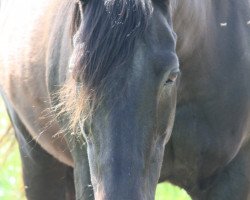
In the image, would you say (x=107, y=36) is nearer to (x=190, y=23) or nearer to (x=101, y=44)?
(x=101, y=44)

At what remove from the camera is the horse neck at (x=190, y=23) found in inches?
150

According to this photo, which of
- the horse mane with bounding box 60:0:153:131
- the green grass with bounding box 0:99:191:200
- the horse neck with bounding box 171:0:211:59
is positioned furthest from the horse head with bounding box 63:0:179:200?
the green grass with bounding box 0:99:191:200

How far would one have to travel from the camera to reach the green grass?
19.7ft

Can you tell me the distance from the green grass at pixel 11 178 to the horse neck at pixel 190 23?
1660 millimetres

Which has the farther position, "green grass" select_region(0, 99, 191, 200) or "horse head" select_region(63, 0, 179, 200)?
"green grass" select_region(0, 99, 191, 200)

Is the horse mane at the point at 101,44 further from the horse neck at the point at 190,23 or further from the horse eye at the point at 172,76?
the horse neck at the point at 190,23

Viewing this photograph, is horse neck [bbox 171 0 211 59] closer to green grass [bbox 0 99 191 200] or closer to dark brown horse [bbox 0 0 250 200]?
dark brown horse [bbox 0 0 250 200]

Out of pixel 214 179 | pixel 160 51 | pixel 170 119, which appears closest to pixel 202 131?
pixel 214 179

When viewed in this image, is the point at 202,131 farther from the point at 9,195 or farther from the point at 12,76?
the point at 9,195

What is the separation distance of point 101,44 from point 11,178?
4348 millimetres

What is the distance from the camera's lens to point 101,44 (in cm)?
318

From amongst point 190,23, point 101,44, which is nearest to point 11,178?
point 190,23

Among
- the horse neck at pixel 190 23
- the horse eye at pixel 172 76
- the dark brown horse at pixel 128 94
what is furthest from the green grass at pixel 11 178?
the horse eye at pixel 172 76

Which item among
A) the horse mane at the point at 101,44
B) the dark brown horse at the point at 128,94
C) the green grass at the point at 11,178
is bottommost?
the green grass at the point at 11,178
